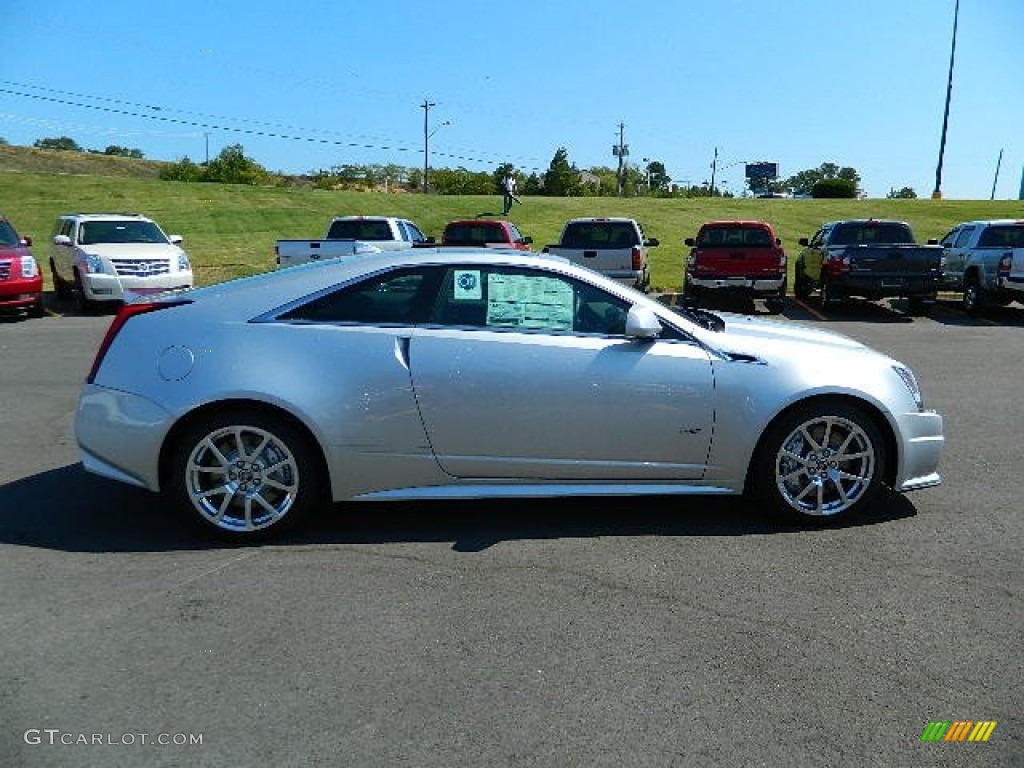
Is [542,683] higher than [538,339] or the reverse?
the reverse

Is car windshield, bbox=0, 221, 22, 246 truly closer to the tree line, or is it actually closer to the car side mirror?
the car side mirror

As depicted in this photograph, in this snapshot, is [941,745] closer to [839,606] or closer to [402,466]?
[839,606]

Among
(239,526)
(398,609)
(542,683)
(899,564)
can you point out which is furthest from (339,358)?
(899,564)

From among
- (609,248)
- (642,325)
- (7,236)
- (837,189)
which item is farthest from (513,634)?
(837,189)

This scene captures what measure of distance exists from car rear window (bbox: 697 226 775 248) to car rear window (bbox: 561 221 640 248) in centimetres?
136

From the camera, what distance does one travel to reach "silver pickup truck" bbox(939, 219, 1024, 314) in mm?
15109

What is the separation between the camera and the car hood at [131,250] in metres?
15.4

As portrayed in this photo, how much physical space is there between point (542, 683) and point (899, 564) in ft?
6.97

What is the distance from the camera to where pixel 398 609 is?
3.72 m

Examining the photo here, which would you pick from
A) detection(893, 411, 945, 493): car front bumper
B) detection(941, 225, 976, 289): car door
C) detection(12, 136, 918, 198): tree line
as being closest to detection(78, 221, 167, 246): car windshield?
detection(893, 411, 945, 493): car front bumper

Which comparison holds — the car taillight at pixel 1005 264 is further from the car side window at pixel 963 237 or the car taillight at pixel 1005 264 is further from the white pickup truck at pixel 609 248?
the white pickup truck at pixel 609 248

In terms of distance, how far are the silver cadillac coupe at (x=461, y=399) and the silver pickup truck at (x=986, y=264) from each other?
12363 mm

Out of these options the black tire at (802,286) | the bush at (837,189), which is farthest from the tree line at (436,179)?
the black tire at (802,286)

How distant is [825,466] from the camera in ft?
15.5
